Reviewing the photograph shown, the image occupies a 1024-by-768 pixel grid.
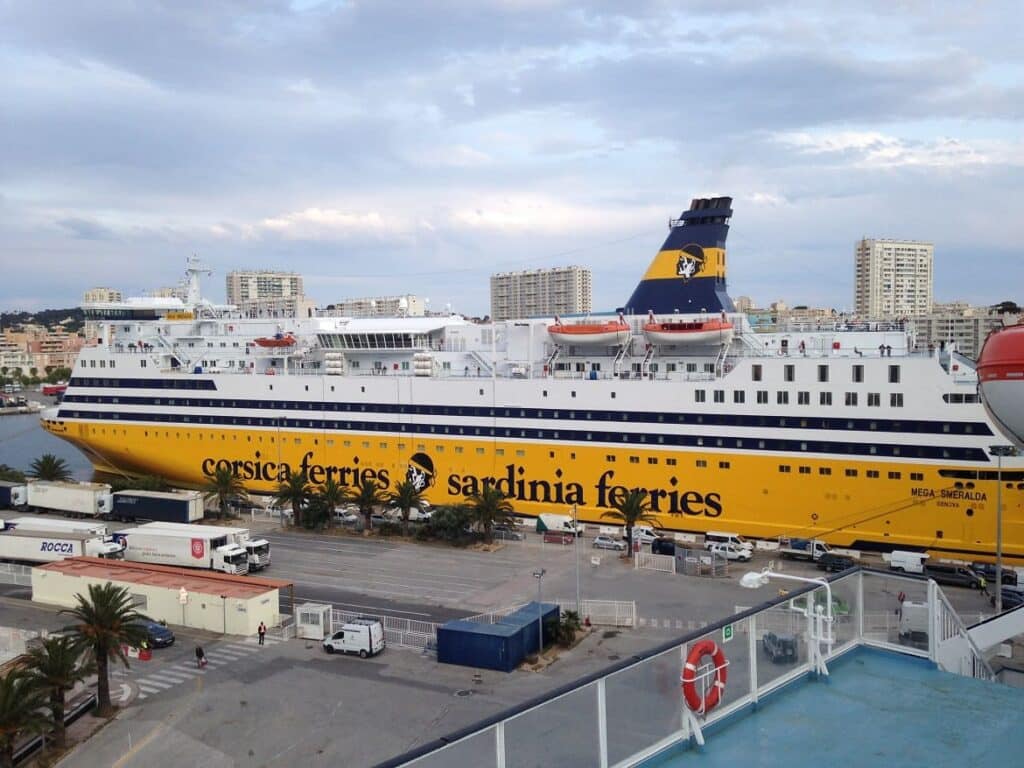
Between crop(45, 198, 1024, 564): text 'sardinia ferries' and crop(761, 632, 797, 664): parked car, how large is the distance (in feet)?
54.4

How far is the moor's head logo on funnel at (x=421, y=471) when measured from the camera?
103 ft

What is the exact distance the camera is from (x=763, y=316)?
37375 millimetres

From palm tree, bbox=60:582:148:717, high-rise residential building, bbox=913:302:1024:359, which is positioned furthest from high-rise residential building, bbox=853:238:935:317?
palm tree, bbox=60:582:148:717

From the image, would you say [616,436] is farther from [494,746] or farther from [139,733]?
[494,746]

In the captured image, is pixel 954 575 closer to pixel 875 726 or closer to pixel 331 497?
pixel 875 726

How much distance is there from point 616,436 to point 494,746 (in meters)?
23.4

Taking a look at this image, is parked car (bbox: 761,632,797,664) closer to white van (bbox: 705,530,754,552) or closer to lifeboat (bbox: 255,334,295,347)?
white van (bbox: 705,530,754,552)

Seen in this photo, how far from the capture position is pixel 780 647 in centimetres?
623

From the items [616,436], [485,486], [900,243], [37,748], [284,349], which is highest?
[900,243]

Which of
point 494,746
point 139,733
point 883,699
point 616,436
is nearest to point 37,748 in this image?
point 139,733

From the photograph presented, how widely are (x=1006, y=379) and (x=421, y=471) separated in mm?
24915

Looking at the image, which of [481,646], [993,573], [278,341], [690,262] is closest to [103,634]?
[481,646]

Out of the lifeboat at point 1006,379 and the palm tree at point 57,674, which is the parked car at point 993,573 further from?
the palm tree at point 57,674

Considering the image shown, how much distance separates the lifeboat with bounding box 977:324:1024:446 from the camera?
8195mm
